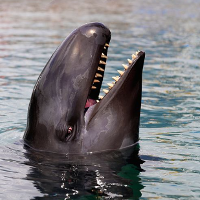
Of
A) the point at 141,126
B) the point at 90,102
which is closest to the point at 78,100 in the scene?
the point at 90,102

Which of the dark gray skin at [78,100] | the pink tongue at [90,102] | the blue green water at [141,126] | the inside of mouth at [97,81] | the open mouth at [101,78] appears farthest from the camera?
the pink tongue at [90,102]

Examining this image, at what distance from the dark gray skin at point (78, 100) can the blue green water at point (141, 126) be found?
8.4 inches

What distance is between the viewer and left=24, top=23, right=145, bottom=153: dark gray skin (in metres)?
6.96

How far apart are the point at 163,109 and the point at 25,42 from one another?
1035 centimetres

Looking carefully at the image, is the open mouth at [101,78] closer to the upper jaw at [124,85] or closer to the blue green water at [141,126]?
the upper jaw at [124,85]

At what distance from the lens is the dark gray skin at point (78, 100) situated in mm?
6961

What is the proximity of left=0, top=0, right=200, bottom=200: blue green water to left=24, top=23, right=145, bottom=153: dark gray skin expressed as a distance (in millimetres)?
213

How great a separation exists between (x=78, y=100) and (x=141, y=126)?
2.87m

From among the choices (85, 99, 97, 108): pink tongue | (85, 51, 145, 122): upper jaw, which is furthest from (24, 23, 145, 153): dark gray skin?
(85, 99, 97, 108): pink tongue

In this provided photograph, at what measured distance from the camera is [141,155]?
7.62m

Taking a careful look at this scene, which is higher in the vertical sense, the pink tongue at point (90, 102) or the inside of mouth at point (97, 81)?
the inside of mouth at point (97, 81)

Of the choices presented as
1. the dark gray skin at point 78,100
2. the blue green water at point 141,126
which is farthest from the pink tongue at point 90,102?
the blue green water at point 141,126

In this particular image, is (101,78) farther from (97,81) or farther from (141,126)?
(141,126)

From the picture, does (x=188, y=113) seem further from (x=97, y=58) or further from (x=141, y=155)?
(x=97, y=58)
